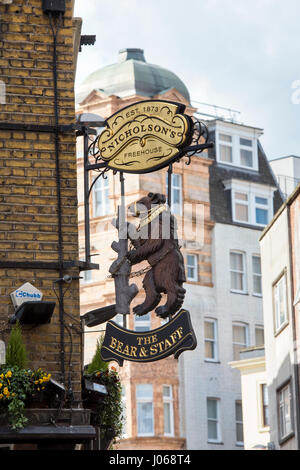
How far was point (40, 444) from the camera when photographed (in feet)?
54.2

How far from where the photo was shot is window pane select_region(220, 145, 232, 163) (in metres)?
56.4

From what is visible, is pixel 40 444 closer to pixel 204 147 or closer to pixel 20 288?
pixel 20 288

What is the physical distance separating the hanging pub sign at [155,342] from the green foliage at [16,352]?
100cm

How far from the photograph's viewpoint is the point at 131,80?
52.6 metres

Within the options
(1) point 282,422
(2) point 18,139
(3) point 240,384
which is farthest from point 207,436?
(2) point 18,139

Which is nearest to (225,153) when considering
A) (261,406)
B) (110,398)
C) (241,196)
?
(241,196)

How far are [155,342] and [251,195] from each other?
131ft

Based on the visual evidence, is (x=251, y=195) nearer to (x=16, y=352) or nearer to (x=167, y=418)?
(x=167, y=418)

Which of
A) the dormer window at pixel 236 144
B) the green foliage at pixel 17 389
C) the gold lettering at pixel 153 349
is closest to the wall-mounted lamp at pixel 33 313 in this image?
the green foliage at pixel 17 389

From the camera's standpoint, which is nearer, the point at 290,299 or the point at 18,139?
the point at 18,139

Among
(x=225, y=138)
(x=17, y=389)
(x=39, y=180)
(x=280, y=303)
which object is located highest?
(x=225, y=138)

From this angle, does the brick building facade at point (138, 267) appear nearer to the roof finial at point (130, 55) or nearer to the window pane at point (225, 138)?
the roof finial at point (130, 55)

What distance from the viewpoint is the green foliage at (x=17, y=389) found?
16250 millimetres

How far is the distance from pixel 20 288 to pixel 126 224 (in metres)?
1.54
